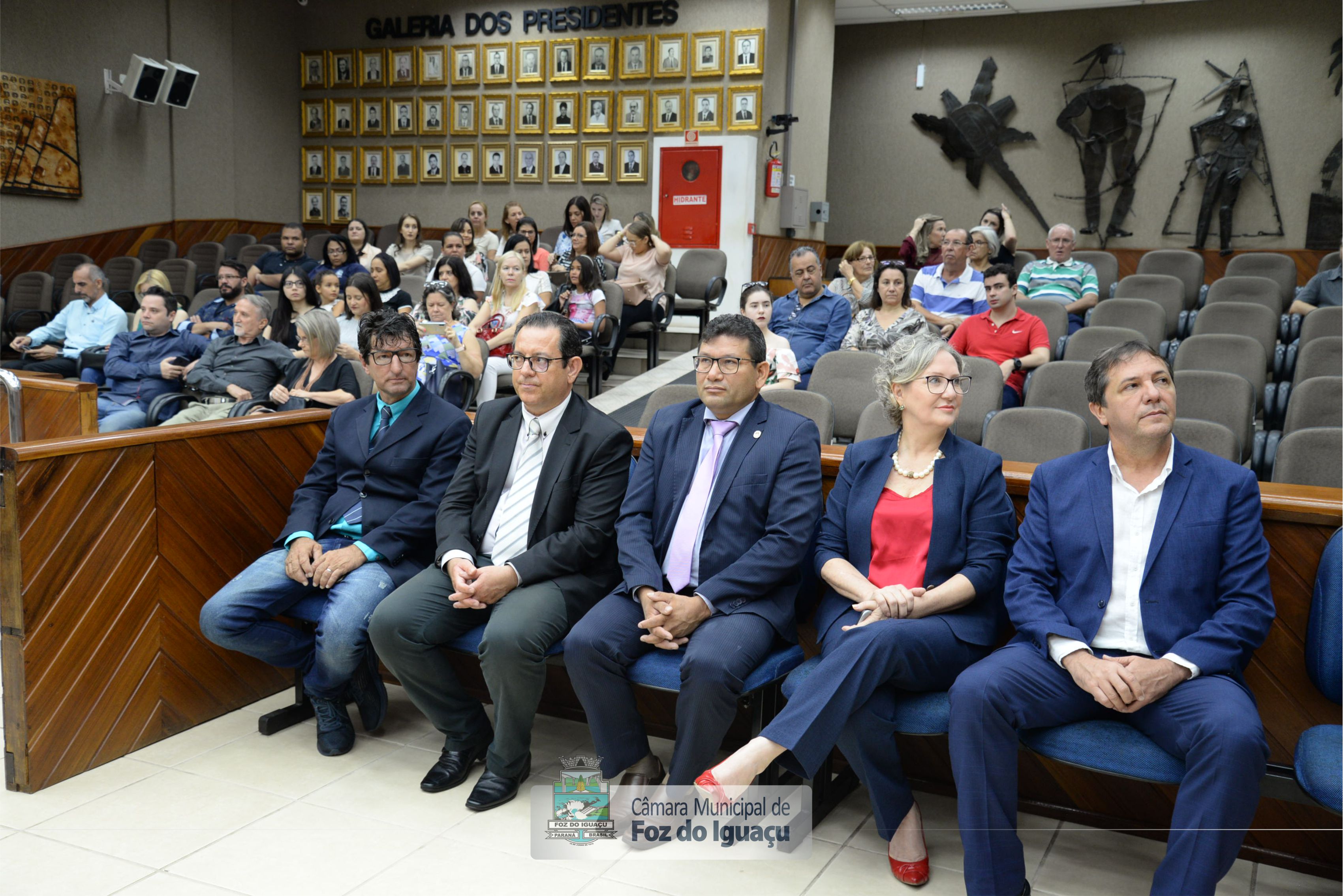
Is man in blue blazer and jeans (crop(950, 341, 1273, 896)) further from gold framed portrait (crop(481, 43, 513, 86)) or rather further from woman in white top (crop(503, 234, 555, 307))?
gold framed portrait (crop(481, 43, 513, 86))

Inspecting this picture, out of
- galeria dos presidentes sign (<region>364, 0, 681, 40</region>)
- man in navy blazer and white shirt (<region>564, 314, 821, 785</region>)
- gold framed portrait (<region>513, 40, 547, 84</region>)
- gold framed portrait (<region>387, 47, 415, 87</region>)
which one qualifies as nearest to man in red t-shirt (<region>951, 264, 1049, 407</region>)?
man in navy blazer and white shirt (<region>564, 314, 821, 785</region>)

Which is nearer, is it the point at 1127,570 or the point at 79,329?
the point at 1127,570

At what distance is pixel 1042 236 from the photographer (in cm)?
1005

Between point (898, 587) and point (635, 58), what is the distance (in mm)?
8090

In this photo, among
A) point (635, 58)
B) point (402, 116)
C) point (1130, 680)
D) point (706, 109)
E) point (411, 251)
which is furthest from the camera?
point (402, 116)

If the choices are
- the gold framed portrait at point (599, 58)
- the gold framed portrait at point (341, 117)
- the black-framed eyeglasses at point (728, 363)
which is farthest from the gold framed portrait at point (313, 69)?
the black-framed eyeglasses at point (728, 363)

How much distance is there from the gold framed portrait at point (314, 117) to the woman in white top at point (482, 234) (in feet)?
10.9

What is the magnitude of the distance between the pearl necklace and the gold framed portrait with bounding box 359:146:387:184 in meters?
9.30

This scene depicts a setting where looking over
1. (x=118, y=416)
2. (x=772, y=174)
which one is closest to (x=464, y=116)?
(x=772, y=174)

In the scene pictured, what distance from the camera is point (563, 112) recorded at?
9.65m

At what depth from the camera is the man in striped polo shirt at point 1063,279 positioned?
609 centimetres

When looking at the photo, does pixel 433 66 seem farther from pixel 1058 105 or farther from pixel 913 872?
pixel 913 872

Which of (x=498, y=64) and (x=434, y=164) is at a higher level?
(x=498, y=64)

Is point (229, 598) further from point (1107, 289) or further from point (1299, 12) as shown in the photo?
point (1299, 12)
